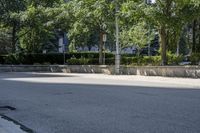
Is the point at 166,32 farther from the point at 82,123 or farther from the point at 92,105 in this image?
the point at 82,123

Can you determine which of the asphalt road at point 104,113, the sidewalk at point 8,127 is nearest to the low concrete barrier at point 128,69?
the asphalt road at point 104,113

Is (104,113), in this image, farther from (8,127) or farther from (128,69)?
(128,69)

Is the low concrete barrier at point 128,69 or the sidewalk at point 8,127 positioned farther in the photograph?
the low concrete barrier at point 128,69

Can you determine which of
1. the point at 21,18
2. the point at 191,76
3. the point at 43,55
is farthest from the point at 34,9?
the point at 191,76

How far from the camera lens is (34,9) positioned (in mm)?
48938

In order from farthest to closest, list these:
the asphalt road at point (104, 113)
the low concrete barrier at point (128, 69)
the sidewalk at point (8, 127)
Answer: the low concrete barrier at point (128, 69) < the asphalt road at point (104, 113) < the sidewalk at point (8, 127)

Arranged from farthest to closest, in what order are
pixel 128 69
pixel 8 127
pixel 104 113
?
1. pixel 128 69
2. pixel 104 113
3. pixel 8 127

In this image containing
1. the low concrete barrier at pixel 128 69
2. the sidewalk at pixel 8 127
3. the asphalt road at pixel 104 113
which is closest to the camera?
the sidewalk at pixel 8 127

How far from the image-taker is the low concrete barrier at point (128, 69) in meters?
29.0

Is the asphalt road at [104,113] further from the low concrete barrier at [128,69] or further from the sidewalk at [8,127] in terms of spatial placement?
the low concrete barrier at [128,69]

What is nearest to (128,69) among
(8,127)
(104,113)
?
(104,113)

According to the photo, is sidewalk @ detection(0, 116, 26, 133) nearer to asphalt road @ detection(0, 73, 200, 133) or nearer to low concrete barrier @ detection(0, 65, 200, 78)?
asphalt road @ detection(0, 73, 200, 133)

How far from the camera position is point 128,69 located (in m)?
34.2

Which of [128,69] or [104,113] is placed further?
[128,69]
